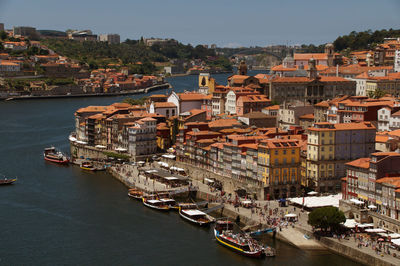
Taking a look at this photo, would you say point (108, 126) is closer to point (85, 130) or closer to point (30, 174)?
point (85, 130)

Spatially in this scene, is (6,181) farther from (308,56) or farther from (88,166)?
(308,56)

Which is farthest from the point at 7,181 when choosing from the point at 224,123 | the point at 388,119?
the point at 388,119

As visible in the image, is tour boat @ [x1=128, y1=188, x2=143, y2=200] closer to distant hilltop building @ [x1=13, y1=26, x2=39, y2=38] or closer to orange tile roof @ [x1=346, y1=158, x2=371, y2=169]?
orange tile roof @ [x1=346, y1=158, x2=371, y2=169]

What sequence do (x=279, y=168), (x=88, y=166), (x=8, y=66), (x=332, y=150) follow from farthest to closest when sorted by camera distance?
(x=8, y=66), (x=88, y=166), (x=332, y=150), (x=279, y=168)

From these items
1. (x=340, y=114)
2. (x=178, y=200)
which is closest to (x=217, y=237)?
(x=178, y=200)

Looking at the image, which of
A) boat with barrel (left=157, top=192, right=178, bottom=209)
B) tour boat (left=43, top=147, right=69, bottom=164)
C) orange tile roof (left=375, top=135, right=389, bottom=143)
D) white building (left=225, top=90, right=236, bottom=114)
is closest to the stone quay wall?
boat with barrel (left=157, top=192, right=178, bottom=209)

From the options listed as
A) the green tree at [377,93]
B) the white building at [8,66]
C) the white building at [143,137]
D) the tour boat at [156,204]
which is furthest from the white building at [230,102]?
the white building at [8,66]
